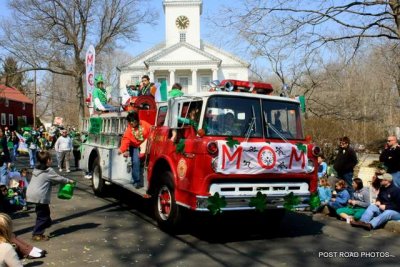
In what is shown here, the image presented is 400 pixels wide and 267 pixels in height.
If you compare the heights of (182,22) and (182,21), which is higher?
(182,21)

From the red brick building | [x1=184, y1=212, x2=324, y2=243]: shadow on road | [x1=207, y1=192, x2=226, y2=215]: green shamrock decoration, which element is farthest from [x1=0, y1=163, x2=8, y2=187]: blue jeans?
Result: the red brick building

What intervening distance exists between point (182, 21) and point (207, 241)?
6072 centimetres

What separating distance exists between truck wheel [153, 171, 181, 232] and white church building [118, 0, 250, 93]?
52348 millimetres

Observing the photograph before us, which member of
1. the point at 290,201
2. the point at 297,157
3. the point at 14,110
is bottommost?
the point at 290,201

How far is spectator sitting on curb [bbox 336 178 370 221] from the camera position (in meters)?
9.13

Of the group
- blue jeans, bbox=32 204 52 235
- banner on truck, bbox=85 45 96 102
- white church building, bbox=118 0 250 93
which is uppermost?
white church building, bbox=118 0 250 93

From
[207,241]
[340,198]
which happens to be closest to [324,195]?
[340,198]

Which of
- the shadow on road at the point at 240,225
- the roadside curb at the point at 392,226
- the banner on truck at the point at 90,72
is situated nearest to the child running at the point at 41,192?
the shadow on road at the point at 240,225

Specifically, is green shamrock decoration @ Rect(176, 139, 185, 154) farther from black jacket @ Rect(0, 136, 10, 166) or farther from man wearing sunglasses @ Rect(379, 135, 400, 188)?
man wearing sunglasses @ Rect(379, 135, 400, 188)

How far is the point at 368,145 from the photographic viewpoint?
2220 centimetres

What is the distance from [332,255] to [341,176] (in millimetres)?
4518

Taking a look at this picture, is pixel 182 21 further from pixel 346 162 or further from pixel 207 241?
pixel 207 241

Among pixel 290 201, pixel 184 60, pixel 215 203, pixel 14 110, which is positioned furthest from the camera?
pixel 14 110

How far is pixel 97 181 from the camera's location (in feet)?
38.0
